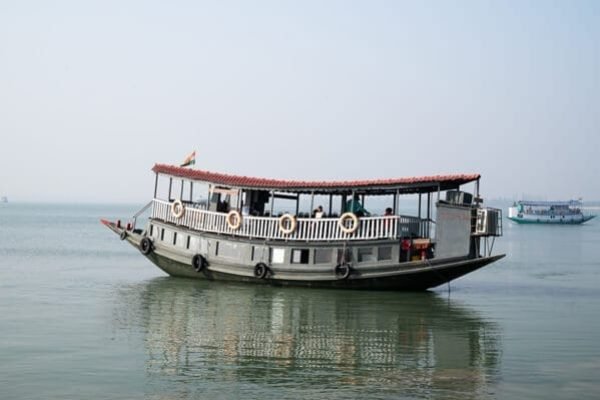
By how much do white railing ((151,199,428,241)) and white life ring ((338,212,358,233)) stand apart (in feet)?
0.48

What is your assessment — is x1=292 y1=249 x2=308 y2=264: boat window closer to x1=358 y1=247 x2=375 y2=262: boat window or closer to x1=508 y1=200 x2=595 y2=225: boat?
x1=358 y1=247 x2=375 y2=262: boat window

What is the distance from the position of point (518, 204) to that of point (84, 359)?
112095 millimetres

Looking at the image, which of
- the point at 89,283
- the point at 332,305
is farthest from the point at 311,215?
the point at 89,283

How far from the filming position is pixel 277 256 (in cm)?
2841

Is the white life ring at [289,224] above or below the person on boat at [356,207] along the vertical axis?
below

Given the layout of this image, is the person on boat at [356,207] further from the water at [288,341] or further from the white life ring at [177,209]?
the white life ring at [177,209]

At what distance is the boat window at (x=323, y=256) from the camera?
2750cm

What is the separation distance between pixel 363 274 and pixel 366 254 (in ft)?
2.13

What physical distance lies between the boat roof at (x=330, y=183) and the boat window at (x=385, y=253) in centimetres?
196

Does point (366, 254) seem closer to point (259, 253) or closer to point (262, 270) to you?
point (262, 270)

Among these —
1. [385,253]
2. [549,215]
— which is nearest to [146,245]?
[385,253]

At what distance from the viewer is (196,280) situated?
3062 centimetres

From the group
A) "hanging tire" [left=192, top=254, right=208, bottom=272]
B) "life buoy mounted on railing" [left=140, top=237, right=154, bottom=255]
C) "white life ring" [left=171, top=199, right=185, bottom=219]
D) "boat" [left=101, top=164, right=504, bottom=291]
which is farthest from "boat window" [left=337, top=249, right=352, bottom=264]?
"life buoy mounted on railing" [left=140, top=237, right=154, bottom=255]

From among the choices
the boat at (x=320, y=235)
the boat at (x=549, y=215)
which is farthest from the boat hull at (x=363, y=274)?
the boat at (x=549, y=215)
